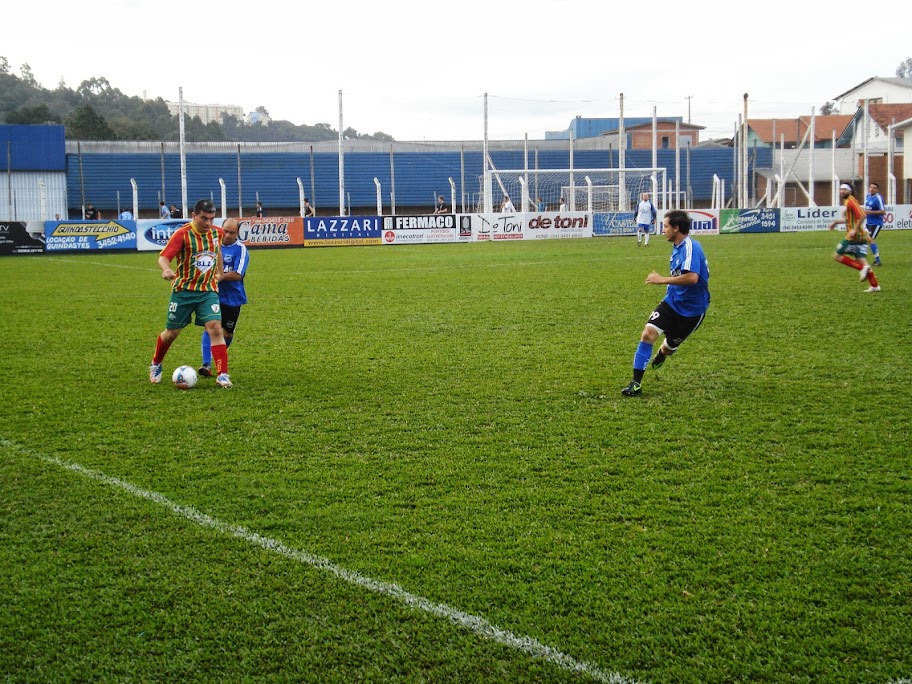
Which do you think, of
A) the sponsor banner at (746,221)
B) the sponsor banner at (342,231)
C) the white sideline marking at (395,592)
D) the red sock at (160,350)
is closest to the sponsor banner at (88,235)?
the sponsor banner at (342,231)

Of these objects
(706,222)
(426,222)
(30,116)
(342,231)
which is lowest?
(342,231)

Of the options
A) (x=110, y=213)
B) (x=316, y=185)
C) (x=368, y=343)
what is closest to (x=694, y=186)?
(x=316, y=185)

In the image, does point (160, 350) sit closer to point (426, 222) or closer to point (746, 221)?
point (426, 222)

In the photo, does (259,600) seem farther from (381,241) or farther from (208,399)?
(381,241)

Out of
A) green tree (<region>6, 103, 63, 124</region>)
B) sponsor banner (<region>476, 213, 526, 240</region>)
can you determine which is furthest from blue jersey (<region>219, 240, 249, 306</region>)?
green tree (<region>6, 103, 63, 124</region>)

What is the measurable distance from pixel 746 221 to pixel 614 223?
18.7 feet

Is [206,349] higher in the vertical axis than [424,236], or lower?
lower

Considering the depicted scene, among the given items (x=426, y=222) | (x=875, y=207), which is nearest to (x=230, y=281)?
(x=875, y=207)

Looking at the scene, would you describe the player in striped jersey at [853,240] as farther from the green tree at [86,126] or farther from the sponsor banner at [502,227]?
the green tree at [86,126]

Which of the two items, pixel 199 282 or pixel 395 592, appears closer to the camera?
pixel 395 592

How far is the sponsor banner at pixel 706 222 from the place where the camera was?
3866 cm

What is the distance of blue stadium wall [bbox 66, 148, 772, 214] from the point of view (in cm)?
5634

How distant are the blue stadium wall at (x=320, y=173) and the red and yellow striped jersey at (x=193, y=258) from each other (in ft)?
158

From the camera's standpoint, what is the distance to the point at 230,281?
9.51 meters
